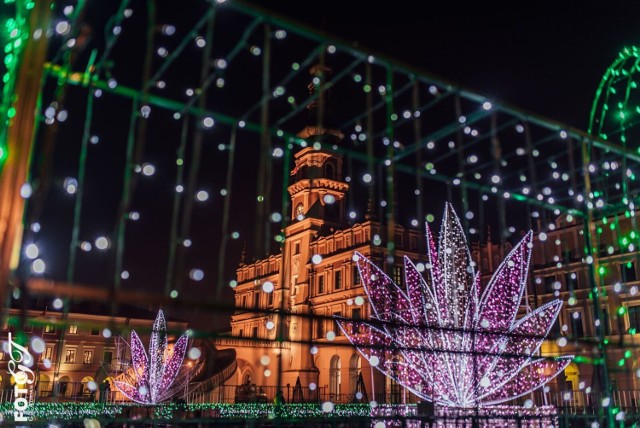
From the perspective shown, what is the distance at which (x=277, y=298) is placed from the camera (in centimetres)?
3525

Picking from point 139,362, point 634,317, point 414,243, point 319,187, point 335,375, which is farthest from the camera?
point 319,187

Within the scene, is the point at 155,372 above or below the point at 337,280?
below

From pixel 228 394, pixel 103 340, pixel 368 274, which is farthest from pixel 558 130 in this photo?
pixel 103 340

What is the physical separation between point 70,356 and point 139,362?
22556 mm

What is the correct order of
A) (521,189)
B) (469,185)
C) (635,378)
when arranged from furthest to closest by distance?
(635,378)
(521,189)
(469,185)

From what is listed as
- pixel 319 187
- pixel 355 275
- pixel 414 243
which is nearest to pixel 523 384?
pixel 355 275

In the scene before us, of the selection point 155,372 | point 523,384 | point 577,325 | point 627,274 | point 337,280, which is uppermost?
point 337,280

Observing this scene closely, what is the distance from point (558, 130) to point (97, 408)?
11.9 m

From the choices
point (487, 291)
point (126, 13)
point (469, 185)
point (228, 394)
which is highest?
point (126, 13)

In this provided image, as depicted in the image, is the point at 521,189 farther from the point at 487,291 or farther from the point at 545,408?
the point at 545,408

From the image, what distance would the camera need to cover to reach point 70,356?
126ft

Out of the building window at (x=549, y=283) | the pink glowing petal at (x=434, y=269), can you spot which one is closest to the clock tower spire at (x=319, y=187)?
the building window at (x=549, y=283)

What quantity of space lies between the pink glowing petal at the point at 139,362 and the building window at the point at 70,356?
2203 cm

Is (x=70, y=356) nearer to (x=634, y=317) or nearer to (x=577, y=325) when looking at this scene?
(x=577, y=325)
